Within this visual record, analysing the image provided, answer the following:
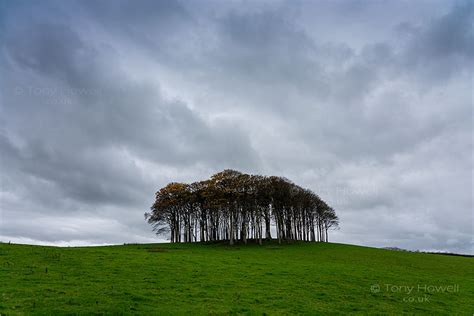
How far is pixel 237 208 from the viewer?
292ft

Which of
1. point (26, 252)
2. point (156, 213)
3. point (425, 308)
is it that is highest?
point (156, 213)

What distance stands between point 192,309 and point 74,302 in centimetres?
683

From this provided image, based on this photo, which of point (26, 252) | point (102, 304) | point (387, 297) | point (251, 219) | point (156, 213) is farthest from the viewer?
point (156, 213)

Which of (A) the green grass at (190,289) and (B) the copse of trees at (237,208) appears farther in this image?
(B) the copse of trees at (237,208)

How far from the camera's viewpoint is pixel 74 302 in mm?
20750

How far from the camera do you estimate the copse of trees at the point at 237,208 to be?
88.2m

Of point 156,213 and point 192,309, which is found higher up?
point 156,213

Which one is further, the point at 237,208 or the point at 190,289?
the point at 237,208

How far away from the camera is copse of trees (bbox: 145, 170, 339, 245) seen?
88.2m

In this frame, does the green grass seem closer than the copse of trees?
Yes

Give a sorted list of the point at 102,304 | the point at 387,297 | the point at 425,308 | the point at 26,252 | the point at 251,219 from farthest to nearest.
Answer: the point at 251,219, the point at 26,252, the point at 387,297, the point at 425,308, the point at 102,304

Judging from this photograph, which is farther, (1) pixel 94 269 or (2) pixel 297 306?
(1) pixel 94 269

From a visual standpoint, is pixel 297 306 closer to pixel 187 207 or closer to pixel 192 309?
pixel 192 309

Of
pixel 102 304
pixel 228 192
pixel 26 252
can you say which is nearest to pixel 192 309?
pixel 102 304
